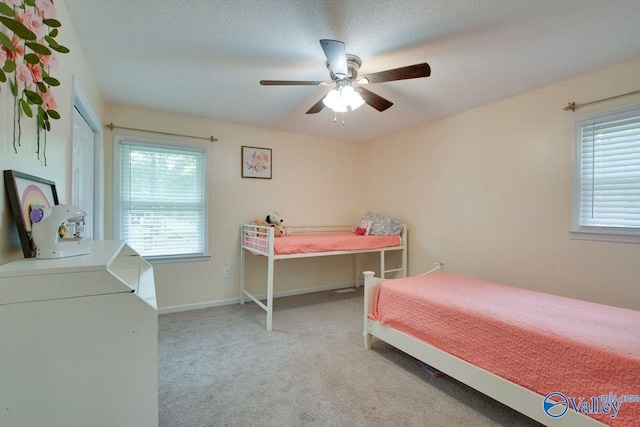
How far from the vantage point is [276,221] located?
3576 millimetres

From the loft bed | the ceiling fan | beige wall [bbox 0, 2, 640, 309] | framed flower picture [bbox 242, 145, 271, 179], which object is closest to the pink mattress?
the loft bed

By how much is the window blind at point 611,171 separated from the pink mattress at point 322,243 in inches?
71.6

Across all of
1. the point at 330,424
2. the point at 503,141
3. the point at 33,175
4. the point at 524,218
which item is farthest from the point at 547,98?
the point at 33,175

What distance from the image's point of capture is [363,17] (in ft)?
5.09

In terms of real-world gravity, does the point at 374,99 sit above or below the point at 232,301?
above

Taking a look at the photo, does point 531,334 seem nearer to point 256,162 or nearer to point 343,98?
point 343,98

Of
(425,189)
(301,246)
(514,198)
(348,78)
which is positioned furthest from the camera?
(425,189)

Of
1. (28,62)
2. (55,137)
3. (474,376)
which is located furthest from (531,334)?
(55,137)

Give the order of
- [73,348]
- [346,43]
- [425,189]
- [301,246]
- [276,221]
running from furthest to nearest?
[276,221], [425,189], [301,246], [346,43], [73,348]

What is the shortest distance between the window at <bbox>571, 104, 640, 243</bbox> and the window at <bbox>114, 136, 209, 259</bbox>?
140 inches

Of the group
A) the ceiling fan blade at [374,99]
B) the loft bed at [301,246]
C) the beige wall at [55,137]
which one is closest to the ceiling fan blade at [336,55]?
the ceiling fan blade at [374,99]

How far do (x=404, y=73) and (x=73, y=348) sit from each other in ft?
6.37

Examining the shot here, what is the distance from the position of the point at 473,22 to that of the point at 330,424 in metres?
2.33

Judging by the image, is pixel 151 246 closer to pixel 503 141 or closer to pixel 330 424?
pixel 330 424
